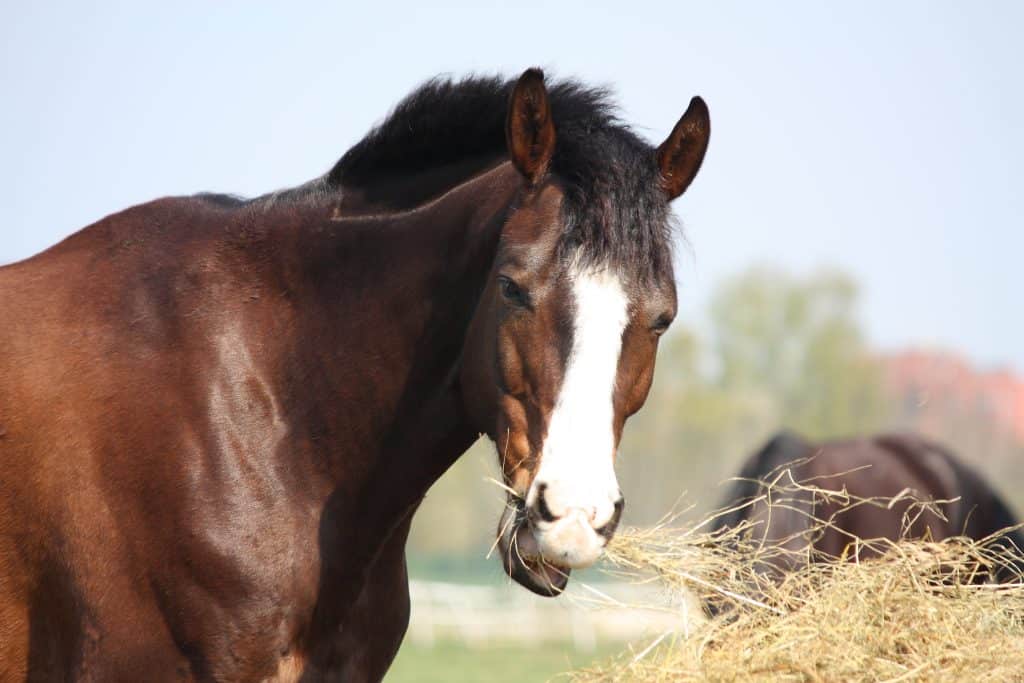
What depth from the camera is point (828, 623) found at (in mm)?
4027

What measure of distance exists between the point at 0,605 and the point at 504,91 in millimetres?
2508

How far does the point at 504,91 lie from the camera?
4430mm

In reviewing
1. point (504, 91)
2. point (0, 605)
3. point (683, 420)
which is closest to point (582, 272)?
point (504, 91)

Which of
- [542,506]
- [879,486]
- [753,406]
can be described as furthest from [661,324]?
[753,406]

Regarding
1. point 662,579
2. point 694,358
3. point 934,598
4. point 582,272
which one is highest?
point 582,272

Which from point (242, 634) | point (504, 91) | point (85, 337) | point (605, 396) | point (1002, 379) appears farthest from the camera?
point (1002, 379)

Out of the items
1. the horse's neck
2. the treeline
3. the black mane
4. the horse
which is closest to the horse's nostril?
the black mane

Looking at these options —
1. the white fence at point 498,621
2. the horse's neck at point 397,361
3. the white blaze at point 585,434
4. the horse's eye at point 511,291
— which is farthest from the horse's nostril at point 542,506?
the white fence at point 498,621

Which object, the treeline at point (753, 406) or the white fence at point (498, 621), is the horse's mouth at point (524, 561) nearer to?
the white fence at point (498, 621)

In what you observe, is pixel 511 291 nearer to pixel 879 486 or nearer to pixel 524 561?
pixel 524 561

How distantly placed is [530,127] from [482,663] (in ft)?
64.1

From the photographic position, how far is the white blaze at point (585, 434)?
329 centimetres

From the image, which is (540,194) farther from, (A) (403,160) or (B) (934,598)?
(B) (934,598)

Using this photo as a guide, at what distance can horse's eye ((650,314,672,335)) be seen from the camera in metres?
3.73
